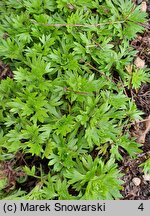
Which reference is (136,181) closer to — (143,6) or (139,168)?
(139,168)

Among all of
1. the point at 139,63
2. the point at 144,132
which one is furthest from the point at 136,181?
the point at 139,63

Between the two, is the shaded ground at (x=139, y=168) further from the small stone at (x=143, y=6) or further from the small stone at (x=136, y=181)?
the small stone at (x=143, y=6)

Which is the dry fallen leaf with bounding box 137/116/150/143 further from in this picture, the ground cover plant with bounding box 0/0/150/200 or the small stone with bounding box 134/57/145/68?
the small stone with bounding box 134/57/145/68

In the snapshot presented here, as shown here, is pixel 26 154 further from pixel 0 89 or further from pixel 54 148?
pixel 0 89

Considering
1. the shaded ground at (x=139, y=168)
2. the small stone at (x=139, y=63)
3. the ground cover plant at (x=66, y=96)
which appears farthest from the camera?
the small stone at (x=139, y=63)

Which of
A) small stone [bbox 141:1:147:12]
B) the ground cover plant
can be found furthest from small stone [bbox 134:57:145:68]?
small stone [bbox 141:1:147:12]

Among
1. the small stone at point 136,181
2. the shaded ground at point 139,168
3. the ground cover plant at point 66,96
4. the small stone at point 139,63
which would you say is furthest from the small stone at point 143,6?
the small stone at point 136,181

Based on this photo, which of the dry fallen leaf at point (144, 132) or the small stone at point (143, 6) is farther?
the small stone at point (143, 6)

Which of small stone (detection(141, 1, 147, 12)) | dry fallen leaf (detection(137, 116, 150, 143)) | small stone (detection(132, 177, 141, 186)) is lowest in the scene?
small stone (detection(132, 177, 141, 186))
